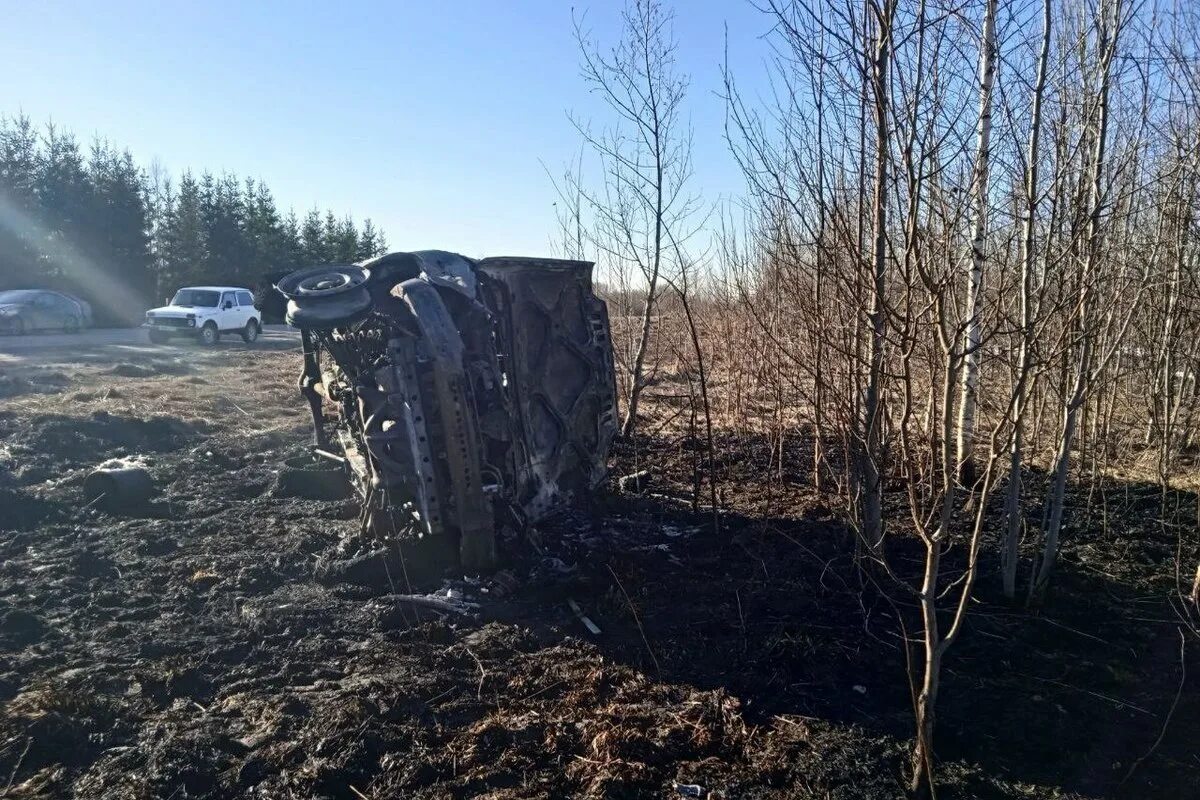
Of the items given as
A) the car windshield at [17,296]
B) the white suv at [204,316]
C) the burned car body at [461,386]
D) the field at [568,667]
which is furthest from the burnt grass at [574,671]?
the car windshield at [17,296]

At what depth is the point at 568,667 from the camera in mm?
4199

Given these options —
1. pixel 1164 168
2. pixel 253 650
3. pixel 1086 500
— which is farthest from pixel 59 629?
pixel 1164 168

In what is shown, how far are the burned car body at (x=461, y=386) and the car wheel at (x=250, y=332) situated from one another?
817 inches

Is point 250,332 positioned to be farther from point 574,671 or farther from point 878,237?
point 878,237

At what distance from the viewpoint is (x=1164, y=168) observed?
663 cm

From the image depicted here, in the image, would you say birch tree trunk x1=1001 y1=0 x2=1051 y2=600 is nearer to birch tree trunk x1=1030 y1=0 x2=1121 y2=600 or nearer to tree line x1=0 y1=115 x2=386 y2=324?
birch tree trunk x1=1030 y1=0 x2=1121 y2=600

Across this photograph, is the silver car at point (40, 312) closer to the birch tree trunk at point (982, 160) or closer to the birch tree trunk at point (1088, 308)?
the birch tree trunk at point (982, 160)

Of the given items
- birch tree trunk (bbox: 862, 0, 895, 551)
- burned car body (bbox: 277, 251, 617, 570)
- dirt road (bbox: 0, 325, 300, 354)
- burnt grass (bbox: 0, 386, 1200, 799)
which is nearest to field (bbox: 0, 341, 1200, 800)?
burnt grass (bbox: 0, 386, 1200, 799)

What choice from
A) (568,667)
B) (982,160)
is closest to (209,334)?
(568,667)

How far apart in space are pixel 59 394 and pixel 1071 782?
46.4ft

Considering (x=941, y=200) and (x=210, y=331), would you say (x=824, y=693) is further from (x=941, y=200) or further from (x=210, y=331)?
(x=210, y=331)

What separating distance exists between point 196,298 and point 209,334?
1.31m

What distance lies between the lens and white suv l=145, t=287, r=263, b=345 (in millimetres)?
23312

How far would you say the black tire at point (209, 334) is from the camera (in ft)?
77.6
